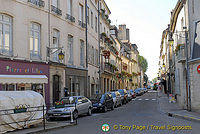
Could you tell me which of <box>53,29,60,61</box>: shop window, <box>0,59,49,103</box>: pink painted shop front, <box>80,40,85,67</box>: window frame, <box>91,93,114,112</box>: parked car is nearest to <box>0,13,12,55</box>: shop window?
<box>0,59,49,103</box>: pink painted shop front

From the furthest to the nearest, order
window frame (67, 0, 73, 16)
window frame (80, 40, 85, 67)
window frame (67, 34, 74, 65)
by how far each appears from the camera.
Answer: window frame (80, 40, 85, 67) → window frame (67, 0, 73, 16) → window frame (67, 34, 74, 65)

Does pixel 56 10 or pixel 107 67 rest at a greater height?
pixel 56 10

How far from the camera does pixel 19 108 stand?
1130cm

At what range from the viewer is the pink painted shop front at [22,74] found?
13.4 metres

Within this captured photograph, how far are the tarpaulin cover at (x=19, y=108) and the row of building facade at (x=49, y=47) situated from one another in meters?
1.54

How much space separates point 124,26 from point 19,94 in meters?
64.9

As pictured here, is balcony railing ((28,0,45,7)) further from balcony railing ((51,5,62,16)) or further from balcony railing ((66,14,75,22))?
balcony railing ((66,14,75,22))

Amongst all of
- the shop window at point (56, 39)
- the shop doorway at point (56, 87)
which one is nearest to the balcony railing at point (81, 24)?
the shop window at point (56, 39)

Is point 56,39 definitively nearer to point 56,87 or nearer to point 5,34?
point 56,87

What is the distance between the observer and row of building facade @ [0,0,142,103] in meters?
16.6

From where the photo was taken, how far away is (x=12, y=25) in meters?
17.2

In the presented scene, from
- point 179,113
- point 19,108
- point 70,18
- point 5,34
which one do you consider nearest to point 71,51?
point 70,18

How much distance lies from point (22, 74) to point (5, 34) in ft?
8.92

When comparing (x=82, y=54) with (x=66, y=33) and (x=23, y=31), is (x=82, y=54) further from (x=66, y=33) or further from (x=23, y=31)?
(x=23, y=31)
